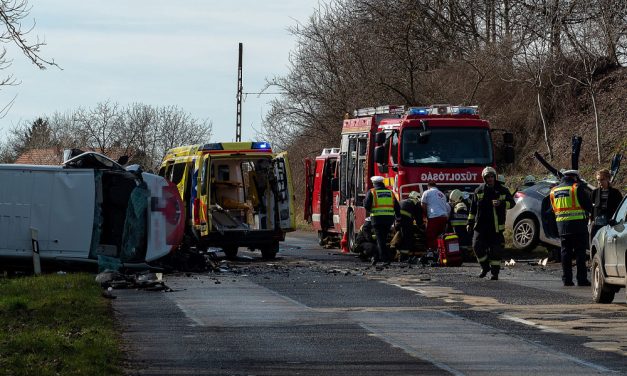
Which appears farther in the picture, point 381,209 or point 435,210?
point 435,210

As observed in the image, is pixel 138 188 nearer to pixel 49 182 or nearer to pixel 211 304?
pixel 49 182

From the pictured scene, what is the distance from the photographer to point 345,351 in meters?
11.3

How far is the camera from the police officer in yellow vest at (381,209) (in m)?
23.4

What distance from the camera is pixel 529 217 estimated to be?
25656 millimetres

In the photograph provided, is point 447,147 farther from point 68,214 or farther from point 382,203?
point 68,214

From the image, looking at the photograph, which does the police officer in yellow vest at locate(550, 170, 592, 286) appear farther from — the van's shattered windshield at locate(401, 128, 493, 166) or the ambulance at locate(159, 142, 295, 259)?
the ambulance at locate(159, 142, 295, 259)

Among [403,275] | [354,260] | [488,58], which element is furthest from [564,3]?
[403,275]

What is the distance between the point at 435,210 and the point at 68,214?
7135 millimetres

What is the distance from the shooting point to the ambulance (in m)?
25.4

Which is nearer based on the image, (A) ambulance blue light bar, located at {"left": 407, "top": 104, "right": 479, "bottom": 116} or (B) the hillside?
(A) ambulance blue light bar, located at {"left": 407, "top": 104, "right": 479, "bottom": 116}

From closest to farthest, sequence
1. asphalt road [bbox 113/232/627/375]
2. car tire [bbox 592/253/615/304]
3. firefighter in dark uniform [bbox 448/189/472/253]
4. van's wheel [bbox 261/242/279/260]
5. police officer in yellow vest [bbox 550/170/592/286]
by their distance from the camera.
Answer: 1. asphalt road [bbox 113/232/627/375]
2. car tire [bbox 592/253/615/304]
3. police officer in yellow vest [bbox 550/170/592/286]
4. firefighter in dark uniform [bbox 448/189/472/253]
5. van's wheel [bbox 261/242/279/260]

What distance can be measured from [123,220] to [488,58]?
2292 centimetres

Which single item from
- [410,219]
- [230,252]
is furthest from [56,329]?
[230,252]

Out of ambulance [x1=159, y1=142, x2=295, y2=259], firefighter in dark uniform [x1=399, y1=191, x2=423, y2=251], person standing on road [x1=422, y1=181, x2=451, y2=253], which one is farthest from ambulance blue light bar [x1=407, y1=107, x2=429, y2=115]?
ambulance [x1=159, y1=142, x2=295, y2=259]
